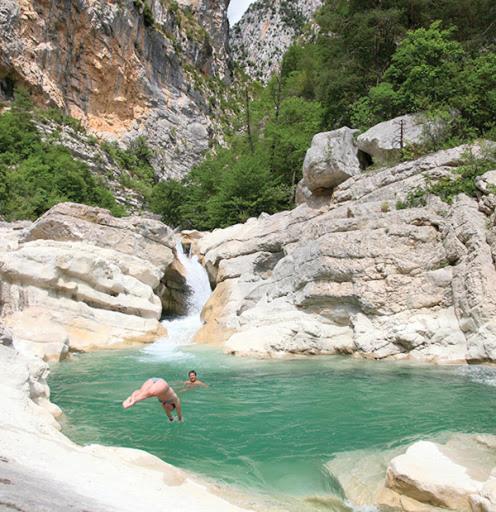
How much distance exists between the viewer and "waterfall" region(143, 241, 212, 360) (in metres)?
14.3

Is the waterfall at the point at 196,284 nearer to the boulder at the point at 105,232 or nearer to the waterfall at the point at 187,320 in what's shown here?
the waterfall at the point at 187,320

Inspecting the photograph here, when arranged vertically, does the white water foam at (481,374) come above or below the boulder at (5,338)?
below

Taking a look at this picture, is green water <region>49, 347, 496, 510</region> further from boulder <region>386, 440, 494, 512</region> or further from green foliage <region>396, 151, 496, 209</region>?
green foliage <region>396, 151, 496, 209</region>

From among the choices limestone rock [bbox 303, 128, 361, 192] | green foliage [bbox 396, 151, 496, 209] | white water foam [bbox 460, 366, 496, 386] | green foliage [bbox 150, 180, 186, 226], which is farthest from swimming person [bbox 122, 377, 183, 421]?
green foliage [bbox 150, 180, 186, 226]

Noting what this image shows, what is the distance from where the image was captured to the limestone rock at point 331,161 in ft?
68.0

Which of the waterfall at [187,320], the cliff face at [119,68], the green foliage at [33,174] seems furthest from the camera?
the cliff face at [119,68]

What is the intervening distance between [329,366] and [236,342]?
3039 mm

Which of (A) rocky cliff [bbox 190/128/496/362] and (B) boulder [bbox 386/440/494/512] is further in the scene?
(A) rocky cliff [bbox 190/128/496/362]

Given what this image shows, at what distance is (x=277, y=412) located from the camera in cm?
793

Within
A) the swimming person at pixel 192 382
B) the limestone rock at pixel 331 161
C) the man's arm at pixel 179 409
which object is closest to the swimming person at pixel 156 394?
the man's arm at pixel 179 409

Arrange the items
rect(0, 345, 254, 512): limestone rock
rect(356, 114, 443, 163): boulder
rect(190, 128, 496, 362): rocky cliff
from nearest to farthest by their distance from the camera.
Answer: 1. rect(0, 345, 254, 512): limestone rock
2. rect(190, 128, 496, 362): rocky cliff
3. rect(356, 114, 443, 163): boulder

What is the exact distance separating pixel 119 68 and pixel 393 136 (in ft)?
105

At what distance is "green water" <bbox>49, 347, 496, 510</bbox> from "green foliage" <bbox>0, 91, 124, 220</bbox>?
60.0 feet

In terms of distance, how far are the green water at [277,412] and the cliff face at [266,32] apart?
7266 cm
